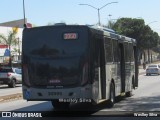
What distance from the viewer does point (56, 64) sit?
15.6 metres

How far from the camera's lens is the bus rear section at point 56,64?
15320 mm

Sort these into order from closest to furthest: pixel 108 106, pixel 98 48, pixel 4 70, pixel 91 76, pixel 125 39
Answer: pixel 91 76
pixel 98 48
pixel 108 106
pixel 125 39
pixel 4 70

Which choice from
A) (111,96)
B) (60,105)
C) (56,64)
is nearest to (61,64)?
(56,64)

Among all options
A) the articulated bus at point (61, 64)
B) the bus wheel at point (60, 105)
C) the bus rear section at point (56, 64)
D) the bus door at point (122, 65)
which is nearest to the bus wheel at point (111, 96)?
the bus wheel at point (60, 105)

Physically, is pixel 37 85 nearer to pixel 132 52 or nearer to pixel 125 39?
pixel 125 39

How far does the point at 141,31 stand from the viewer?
118 m

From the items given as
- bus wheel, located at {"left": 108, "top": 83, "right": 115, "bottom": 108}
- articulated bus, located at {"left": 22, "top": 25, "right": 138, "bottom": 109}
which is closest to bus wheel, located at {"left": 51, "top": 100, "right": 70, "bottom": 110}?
bus wheel, located at {"left": 108, "top": 83, "right": 115, "bottom": 108}

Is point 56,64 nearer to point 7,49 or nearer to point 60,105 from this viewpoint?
point 60,105

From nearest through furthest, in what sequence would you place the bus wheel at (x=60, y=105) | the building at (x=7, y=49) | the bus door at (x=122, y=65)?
the bus wheel at (x=60, y=105) → the bus door at (x=122, y=65) → the building at (x=7, y=49)

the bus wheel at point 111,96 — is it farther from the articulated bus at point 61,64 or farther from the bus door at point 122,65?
the bus door at point 122,65

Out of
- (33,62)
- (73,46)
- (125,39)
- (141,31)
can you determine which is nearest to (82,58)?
(73,46)

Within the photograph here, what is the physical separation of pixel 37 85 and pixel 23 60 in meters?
1.00

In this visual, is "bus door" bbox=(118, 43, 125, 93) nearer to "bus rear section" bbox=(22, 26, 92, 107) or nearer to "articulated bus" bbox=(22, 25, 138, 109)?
"articulated bus" bbox=(22, 25, 138, 109)

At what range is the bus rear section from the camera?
15.3 metres
